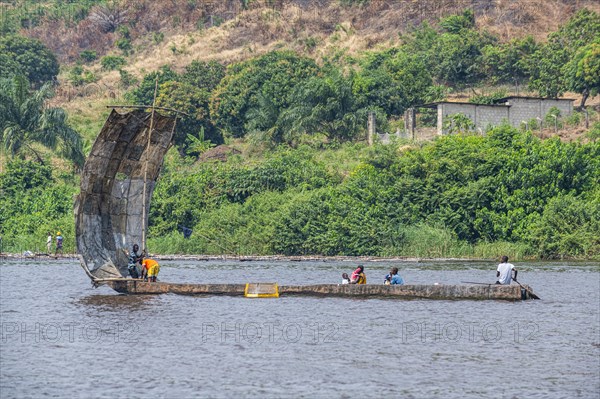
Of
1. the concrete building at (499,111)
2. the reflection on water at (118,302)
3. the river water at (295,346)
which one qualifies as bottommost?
the river water at (295,346)

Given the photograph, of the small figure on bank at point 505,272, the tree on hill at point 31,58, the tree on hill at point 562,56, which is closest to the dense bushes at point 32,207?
the tree on hill at point 31,58

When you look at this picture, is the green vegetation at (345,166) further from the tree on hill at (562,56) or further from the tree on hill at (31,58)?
the tree on hill at (31,58)

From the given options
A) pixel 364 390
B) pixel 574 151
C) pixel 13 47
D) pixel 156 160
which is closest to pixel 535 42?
pixel 574 151

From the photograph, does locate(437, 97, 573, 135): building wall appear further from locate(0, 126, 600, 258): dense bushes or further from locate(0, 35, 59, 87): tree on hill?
locate(0, 35, 59, 87): tree on hill

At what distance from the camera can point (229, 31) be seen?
4707 inches

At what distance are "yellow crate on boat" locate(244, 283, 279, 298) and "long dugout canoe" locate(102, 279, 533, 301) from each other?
0.58 ft

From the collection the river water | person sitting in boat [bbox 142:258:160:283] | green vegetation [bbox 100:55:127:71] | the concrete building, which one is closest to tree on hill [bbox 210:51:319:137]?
the concrete building

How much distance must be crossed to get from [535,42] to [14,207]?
54198 mm

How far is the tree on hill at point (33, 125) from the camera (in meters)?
72.9

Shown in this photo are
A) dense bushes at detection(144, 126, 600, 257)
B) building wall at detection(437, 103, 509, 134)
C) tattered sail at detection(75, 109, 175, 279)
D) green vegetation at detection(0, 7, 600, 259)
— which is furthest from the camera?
building wall at detection(437, 103, 509, 134)

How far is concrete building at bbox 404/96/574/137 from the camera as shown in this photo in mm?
79938

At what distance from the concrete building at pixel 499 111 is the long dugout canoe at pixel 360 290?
42985mm

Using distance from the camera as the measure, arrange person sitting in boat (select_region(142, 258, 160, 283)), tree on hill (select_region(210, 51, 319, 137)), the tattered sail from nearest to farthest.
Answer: person sitting in boat (select_region(142, 258, 160, 283))
the tattered sail
tree on hill (select_region(210, 51, 319, 137))

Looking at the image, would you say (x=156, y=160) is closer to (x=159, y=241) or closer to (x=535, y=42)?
(x=159, y=241)
